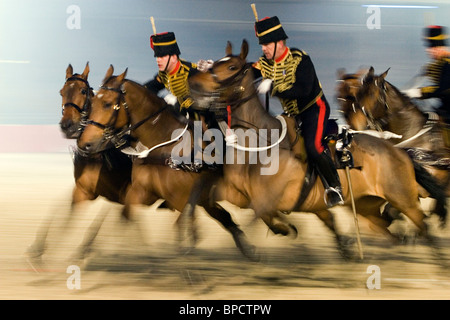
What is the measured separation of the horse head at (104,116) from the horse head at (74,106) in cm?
19

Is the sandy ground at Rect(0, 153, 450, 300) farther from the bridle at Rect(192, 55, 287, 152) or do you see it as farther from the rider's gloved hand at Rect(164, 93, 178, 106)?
the rider's gloved hand at Rect(164, 93, 178, 106)

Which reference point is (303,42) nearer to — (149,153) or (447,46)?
(447,46)

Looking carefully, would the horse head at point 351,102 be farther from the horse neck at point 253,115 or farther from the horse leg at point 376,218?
the horse neck at point 253,115

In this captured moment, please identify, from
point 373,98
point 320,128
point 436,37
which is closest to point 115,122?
point 320,128

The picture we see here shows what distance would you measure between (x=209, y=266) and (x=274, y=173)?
90 cm

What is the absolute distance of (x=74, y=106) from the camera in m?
4.64

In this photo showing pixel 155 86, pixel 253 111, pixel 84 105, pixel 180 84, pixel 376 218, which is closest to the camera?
pixel 253 111

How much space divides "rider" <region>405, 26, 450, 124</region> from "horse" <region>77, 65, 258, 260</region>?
5.69 ft

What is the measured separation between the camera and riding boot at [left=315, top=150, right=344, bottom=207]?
14.3 feet

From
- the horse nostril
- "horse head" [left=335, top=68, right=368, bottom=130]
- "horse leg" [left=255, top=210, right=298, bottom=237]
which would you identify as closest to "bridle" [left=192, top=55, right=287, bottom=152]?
"horse leg" [left=255, top=210, right=298, bottom=237]

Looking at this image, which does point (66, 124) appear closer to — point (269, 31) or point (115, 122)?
point (115, 122)

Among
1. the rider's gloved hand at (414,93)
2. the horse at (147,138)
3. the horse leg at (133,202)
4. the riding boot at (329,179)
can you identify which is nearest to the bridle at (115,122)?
the horse at (147,138)

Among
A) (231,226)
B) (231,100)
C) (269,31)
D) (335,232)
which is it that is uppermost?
(269,31)

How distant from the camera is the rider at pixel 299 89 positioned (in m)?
4.19
